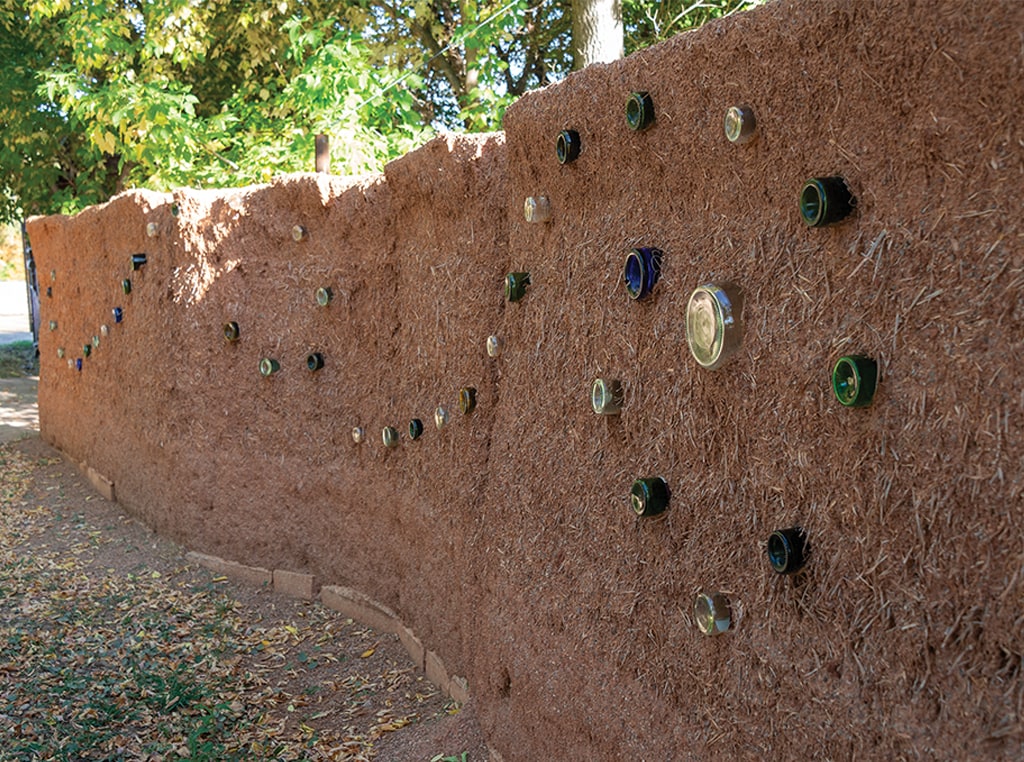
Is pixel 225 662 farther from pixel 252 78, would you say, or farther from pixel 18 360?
pixel 18 360

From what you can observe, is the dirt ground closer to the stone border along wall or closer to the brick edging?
the brick edging

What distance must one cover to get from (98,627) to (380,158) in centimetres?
354

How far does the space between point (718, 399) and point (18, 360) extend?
1557 cm

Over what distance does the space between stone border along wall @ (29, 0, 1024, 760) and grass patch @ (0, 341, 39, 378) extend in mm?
11929

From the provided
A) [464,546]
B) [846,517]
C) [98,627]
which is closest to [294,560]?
[98,627]

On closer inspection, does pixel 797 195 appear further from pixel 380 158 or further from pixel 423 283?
pixel 380 158

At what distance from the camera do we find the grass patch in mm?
14688

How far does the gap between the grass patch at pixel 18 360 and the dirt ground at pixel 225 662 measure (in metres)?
8.90

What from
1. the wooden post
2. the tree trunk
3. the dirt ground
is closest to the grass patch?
the dirt ground

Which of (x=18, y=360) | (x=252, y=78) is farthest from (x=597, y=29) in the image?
(x=18, y=360)

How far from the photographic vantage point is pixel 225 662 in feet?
14.7

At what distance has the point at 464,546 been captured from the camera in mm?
3611

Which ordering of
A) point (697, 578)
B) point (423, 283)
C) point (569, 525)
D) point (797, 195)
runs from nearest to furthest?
1. point (797, 195)
2. point (697, 578)
3. point (569, 525)
4. point (423, 283)

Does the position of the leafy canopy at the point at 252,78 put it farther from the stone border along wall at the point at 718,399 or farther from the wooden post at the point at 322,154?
the stone border along wall at the point at 718,399
